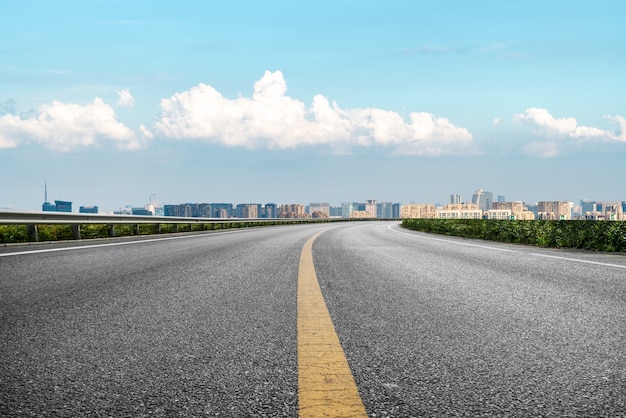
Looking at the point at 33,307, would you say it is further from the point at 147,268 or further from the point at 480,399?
the point at 480,399

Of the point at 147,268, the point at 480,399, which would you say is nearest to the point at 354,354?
the point at 480,399

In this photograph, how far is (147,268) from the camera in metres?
7.63

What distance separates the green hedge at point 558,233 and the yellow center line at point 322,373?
12746mm

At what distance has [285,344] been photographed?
3275 millimetres

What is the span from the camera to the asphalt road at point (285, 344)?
2.29m

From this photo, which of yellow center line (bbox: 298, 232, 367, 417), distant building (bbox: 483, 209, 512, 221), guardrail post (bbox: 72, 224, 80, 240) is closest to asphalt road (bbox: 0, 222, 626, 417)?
yellow center line (bbox: 298, 232, 367, 417)

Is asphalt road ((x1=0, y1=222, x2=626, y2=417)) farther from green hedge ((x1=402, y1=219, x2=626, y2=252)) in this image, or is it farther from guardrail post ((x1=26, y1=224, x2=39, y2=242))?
green hedge ((x1=402, y1=219, x2=626, y2=252))

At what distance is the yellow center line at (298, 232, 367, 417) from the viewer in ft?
7.14

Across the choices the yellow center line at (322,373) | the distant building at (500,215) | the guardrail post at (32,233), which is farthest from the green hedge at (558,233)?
the guardrail post at (32,233)

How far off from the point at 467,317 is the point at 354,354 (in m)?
1.57

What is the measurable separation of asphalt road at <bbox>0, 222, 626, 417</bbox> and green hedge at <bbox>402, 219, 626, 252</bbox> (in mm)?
8484

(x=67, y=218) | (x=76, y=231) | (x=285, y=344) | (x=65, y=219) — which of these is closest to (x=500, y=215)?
(x=76, y=231)

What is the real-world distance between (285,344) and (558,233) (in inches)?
623

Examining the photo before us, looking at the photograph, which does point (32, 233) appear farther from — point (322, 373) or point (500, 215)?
point (500, 215)
